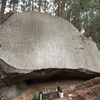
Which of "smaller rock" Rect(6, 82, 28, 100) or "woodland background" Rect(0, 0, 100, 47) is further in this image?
"woodland background" Rect(0, 0, 100, 47)

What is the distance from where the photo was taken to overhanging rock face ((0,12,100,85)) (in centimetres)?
590

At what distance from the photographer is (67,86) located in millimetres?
6691

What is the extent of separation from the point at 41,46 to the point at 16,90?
223cm

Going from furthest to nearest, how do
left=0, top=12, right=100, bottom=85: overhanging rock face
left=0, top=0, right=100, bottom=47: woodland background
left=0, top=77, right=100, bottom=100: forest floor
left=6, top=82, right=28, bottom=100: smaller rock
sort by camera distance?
left=0, top=0, right=100, bottom=47: woodland background < left=6, top=82, right=28, bottom=100: smaller rock < left=0, top=12, right=100, bottom=85: overhanging rock face < left=0, top=77, right=100, bottom=100: forest floor

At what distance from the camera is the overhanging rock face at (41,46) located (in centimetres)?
590

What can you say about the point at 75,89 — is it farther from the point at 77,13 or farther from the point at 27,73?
the point at 77,13

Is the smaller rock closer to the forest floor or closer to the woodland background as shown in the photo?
the forest floor

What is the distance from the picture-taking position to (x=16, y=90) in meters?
6.30

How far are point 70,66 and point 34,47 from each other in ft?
5.88

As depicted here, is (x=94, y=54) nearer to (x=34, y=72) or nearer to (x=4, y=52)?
(x=34, y=72)

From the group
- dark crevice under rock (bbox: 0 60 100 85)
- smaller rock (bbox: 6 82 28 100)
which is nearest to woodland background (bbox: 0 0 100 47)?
dark crevice under rock (bbox: 0 60 100 85)

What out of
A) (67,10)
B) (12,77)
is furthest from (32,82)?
(67,10)

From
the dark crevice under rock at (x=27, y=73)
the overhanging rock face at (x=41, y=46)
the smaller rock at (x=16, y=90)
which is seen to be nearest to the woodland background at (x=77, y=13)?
the overhanging rock face at (x=41, y=46)

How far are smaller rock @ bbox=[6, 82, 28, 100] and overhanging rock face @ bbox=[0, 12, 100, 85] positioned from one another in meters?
0.74
